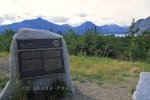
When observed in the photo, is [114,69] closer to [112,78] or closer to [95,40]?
[112,78]

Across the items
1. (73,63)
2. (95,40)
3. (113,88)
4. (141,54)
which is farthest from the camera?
(95,40)

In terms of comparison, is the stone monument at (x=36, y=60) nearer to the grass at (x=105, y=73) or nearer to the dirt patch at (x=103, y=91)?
the dirt patch at (x=103, y=91)

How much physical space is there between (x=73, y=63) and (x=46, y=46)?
5852 millimetres

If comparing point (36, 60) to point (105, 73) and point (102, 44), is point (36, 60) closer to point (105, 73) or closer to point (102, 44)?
point (105, 73)

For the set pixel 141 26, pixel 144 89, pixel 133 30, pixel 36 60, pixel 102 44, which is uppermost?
pixel 36 60

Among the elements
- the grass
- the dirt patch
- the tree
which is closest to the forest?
the tree

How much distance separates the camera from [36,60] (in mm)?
8117

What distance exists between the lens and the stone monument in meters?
7.98

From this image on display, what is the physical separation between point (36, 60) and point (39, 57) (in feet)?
0.35

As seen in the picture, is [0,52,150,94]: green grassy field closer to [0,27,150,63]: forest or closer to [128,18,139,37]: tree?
[0,27,150,63]: forest

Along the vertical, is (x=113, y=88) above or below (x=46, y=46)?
below

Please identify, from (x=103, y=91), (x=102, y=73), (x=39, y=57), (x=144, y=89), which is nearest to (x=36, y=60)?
(x=39, y=57)

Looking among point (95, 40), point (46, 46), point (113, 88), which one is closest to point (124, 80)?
point (113, 88)

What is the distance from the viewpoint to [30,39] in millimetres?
8141
